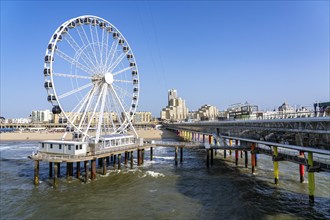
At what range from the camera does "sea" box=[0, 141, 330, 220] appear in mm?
22484

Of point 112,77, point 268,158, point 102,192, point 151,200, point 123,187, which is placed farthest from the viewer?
point 268,158

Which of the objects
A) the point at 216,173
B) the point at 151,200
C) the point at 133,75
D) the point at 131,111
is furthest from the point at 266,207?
the point at 133,75

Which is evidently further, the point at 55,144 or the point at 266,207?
the point at 55,144

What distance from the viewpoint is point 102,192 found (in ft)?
95.7

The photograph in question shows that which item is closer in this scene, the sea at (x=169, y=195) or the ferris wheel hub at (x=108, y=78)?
the sea at (x=169, y=195)

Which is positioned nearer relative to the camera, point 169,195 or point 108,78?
point 169,195

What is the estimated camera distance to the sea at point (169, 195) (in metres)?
22.5

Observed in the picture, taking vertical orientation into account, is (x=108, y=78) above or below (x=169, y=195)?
above

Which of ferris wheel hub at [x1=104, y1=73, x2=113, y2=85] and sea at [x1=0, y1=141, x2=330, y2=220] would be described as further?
ferris wheel hub at [x1=104, y1=73, x2=113, y2=85]

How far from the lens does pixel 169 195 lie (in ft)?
90.7

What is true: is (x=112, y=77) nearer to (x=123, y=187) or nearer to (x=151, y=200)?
(x=123, y=187)

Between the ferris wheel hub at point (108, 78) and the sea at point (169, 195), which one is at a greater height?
the ferris wheel hub at point (108, 78)

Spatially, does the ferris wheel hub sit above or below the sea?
above

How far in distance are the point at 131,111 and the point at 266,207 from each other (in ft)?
116
